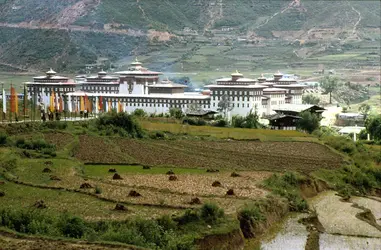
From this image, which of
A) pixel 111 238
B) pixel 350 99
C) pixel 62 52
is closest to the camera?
pixel 111 238

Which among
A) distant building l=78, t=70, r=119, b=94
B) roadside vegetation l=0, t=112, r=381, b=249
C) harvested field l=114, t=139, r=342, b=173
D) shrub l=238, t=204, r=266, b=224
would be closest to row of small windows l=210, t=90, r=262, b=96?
distant building l=78, t=70, r=119, b=94

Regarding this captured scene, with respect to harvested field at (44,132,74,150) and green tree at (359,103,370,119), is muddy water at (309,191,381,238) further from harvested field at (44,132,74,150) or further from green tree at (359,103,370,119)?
green tree at (359,103,370,119)

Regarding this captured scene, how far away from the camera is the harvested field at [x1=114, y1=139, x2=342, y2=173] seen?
148ft

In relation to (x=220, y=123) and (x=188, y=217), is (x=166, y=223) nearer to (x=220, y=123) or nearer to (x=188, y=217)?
(x=188, y=217)

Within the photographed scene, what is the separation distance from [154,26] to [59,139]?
8550cm

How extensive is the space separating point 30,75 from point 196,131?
28.1m

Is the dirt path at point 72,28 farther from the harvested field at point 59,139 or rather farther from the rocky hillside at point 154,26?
the harvested field at point 59,139

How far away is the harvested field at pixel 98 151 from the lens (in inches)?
1734

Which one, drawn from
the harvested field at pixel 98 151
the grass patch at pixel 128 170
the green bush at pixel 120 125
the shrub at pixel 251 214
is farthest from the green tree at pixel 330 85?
the shrub at pixel 251 214

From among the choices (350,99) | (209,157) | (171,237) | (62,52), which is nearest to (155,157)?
(209,157)

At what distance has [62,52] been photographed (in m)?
99.2

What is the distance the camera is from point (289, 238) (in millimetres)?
32531

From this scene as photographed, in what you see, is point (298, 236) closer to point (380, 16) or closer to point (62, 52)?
point (62, 52)

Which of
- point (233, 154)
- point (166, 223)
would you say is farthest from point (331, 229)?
point (233, 154)
